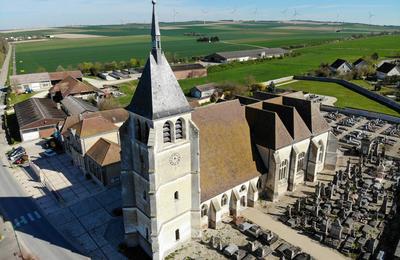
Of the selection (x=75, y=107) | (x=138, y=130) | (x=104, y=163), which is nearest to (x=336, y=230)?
(x=138, y=130)

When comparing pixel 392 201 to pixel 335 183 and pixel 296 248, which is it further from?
pixel 296 248

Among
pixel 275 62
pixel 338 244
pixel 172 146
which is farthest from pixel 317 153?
pixel 275 62

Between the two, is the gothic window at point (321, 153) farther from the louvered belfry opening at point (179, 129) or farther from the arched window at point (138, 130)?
the arched window at point (138, 130)

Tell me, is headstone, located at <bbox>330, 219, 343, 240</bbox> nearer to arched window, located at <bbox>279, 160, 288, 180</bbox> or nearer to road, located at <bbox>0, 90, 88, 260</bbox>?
arched window, located at <bbox>279, 160, 288, 180</bbox>

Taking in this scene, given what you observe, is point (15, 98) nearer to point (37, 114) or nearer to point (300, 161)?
point (37, 114)

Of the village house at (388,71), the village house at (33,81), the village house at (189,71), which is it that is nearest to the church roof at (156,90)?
the village house at (33,81)

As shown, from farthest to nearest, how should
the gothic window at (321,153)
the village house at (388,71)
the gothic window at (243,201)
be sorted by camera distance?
1. the village house at (388,71)
2. the gothic window at (321,153)
3. the gothic window at (243,201)
